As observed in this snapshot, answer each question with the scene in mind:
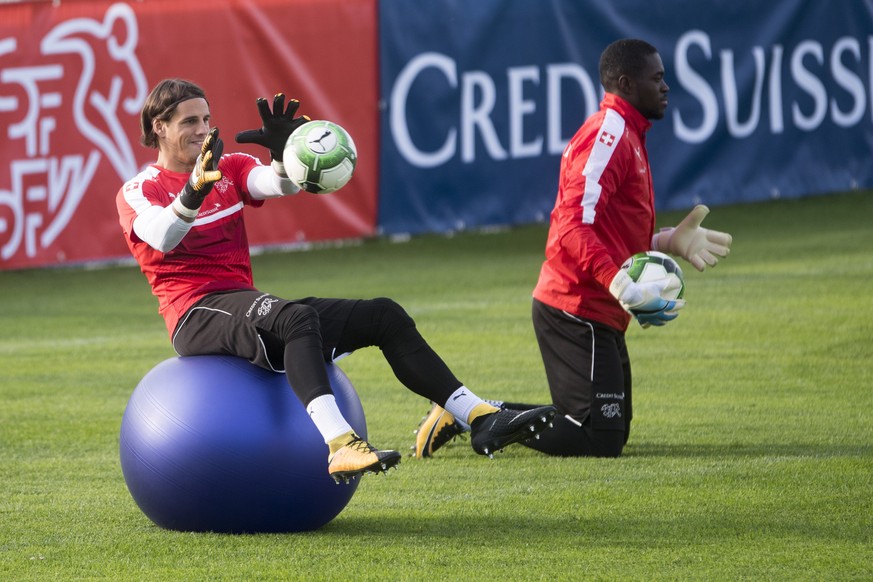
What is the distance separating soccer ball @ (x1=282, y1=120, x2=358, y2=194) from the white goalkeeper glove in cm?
145

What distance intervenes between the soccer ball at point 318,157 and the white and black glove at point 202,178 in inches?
15.7

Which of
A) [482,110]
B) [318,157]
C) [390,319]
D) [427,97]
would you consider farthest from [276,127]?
[482,110]

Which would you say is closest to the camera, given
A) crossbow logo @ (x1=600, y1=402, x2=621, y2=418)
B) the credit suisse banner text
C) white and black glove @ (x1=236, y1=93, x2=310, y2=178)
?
white and black glove @ (x1=236, y1=93, x2=310, y2=178)

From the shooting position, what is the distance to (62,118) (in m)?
14.7

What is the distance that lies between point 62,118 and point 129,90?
26.9 inches

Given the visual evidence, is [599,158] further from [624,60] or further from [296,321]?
[296,321]

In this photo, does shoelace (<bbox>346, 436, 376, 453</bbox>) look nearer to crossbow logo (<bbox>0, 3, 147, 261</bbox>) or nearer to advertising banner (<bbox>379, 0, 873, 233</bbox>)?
crossbow logo (<bbox>0, 3, 147, 261</bbox>)

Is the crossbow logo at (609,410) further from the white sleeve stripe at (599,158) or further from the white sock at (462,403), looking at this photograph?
the white sock at (462,403)

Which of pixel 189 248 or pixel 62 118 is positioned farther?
pixel 62 118

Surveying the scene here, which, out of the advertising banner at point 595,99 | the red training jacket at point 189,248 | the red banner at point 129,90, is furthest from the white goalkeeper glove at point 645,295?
the advertising banner at point 595,99

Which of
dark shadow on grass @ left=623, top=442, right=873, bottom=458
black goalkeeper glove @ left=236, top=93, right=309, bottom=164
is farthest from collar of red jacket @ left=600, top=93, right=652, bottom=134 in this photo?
black goalkeeper glove @ left=236, top=93, right=309, bottom=164

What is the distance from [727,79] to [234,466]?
12.6m

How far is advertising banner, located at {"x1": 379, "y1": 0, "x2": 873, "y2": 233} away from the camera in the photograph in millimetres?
16188

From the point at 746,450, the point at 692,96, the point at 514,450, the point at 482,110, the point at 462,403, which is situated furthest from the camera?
the point at 692,96
